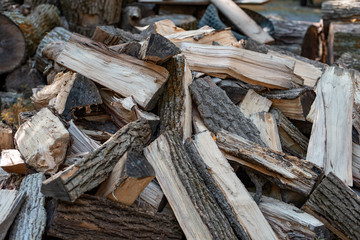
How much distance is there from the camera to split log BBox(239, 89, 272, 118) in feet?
10.0

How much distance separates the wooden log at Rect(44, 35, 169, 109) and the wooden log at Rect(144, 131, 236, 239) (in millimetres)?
495

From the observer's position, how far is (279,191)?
2.59 meters

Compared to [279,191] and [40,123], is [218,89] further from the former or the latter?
[40,123]

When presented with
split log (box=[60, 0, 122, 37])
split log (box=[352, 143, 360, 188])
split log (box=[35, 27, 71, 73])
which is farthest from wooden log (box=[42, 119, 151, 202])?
split log (box=[60, 0, 122, 37])

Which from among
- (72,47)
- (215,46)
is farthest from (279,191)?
(72,47)

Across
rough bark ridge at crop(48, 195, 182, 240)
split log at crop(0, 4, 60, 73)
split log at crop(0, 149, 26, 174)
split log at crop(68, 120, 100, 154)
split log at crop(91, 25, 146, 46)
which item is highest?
split log at crop(91, 25, 146, 46)

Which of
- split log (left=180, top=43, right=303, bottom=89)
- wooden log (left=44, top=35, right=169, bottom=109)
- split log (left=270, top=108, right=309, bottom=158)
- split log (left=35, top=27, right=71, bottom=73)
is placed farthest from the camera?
split log (left=35, top=27, right=71, bottom=73)

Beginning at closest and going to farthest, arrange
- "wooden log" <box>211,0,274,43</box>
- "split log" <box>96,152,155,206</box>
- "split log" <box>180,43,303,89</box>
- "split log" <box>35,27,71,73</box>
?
"split log" <box>96,152,155,206</box>, "split log" <box>180,43,303,89</box>, "split log" <box>35,27,71,73</box>, "wooden log" <box>211,0,274,43</box>

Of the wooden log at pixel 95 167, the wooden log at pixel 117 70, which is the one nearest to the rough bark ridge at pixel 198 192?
the wooden log at pixel 95 167

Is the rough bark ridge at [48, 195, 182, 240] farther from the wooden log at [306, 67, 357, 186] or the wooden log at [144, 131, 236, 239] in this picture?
the wooden log at [306, 67, 357, 186]

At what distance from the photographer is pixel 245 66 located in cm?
314

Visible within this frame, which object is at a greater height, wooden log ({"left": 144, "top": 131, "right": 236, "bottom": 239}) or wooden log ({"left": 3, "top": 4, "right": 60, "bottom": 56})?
wooden log ({"left": 144, "top": 131, "right": 236, "bottom": 239})

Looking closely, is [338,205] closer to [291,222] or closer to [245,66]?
[291,222]

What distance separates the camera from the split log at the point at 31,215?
83.5 inches
